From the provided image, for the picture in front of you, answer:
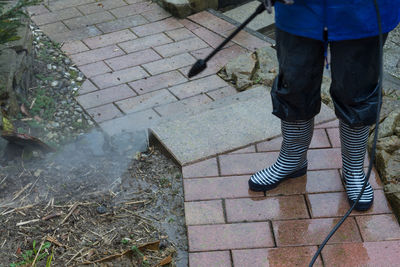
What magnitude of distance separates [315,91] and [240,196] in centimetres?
65

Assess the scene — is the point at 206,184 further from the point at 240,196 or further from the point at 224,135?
the point at 224,135

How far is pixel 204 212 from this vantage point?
2695mm

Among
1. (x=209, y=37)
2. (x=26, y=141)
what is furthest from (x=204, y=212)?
(x=209, y=37)

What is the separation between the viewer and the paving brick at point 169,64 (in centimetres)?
404

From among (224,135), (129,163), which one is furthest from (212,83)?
(129,163)

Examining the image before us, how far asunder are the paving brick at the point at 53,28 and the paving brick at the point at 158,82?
110cm

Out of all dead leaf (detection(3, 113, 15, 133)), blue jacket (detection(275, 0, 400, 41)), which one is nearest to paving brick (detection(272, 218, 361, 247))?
blue jacket (detection(275, 0, 400, 41))

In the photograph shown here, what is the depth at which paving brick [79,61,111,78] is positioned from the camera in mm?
4039

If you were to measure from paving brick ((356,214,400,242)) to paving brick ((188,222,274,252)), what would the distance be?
1.40 feet

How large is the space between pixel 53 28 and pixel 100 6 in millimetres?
541

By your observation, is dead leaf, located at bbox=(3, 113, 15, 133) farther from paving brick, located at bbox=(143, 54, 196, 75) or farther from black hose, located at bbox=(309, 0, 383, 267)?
black hose, located at bbox=(309, 0, 383, 267)

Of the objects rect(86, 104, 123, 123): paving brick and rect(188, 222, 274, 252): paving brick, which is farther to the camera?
rect(86, 104, 123, 123): paving brick

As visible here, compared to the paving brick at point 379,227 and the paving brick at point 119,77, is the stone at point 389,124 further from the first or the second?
the paving brick at point 119,77

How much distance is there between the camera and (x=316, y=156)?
3010 mm
